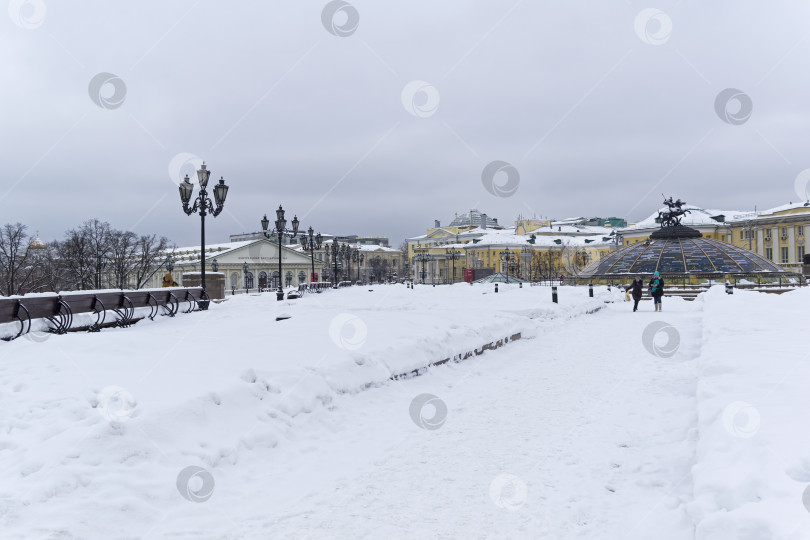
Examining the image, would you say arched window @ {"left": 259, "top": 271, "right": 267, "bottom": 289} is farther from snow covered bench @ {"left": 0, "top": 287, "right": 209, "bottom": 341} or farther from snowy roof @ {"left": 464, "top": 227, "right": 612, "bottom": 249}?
snow covered bench @ {"left": 0, "top": 287, "right": 209, "bottom": 341}

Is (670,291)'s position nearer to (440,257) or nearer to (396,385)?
(396,385)

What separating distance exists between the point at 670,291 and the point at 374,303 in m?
19.7

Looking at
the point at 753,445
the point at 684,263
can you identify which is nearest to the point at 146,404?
the point at 753,445

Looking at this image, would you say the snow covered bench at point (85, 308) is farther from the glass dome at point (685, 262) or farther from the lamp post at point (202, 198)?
the glass dome at point (685, 262)

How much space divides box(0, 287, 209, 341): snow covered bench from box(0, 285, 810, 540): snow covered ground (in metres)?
2.41

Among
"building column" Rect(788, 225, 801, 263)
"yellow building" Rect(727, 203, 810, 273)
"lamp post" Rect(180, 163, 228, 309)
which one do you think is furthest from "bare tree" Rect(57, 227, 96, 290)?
"building column" Rect(788, 225, 801, 263)

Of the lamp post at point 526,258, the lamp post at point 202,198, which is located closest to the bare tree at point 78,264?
the lamp post at point 202,198

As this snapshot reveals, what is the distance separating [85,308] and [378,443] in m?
9.26

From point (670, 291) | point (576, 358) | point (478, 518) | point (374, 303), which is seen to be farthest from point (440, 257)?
point (478, 518)

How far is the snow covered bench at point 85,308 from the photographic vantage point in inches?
410

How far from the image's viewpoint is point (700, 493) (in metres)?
3.82

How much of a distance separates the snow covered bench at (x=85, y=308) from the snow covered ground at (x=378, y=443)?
241 cm

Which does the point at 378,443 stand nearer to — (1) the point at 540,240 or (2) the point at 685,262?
(2) the point at 685,262

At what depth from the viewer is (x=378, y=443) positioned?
6.31 meters
